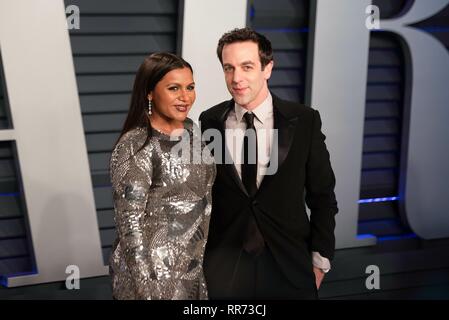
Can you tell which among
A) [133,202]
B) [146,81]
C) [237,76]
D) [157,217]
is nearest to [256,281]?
[157,217]

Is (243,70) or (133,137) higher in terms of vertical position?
(243,70)

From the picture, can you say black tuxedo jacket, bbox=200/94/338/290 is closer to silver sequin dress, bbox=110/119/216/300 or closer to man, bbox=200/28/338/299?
man, bbox=200/28/338/299

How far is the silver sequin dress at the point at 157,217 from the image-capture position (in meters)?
2.85

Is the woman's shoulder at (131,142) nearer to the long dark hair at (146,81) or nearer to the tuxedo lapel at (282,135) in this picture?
the long dark hair at (146,81)

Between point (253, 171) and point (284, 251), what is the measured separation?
344 millimetres

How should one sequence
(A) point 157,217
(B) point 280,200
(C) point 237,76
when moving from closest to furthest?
1. (A) point 157,217
2. (C) point 237,76
3. (B) point 280,200

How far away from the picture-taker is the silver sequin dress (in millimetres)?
2846

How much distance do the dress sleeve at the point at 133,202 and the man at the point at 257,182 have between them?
0.42m

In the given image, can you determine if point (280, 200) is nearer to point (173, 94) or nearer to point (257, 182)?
point (257, 182)

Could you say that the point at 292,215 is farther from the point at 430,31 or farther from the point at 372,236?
the point at 430,31

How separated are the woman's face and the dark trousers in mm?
650

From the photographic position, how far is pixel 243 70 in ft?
10.4

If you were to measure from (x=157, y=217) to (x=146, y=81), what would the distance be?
487 mm

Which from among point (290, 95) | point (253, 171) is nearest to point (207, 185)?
point (253, 171)
